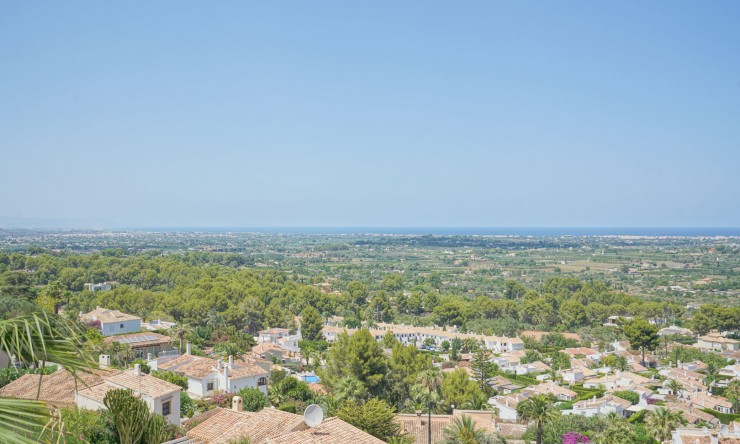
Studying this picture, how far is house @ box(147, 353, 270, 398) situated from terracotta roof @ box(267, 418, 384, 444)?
14.9 m

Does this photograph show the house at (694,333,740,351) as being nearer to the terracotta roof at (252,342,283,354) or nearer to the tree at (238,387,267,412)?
the terracotta roof at (252,342,283,354)

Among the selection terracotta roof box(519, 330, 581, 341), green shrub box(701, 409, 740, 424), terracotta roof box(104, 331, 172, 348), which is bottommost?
terracotta roof box(519, 330, 581, 341)

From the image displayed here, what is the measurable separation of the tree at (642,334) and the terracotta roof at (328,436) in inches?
1872

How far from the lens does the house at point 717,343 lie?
61.7 m

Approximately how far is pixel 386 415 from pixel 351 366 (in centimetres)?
952

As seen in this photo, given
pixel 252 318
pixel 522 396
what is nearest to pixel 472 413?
pixel 522 396

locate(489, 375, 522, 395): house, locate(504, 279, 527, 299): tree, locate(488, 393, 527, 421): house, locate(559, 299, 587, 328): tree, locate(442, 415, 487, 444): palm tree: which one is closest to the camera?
locate(442, 415, 487, 444): palm tree

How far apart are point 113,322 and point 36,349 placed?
4229 cm

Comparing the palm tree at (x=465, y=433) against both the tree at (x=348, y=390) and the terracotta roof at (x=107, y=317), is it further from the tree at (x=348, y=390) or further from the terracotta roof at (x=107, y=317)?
the terracotta roof at (x=107, y=317)

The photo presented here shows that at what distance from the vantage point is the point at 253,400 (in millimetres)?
26875

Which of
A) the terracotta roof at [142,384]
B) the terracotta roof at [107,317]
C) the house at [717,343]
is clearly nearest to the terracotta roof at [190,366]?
the terracotta roof at [142,384]

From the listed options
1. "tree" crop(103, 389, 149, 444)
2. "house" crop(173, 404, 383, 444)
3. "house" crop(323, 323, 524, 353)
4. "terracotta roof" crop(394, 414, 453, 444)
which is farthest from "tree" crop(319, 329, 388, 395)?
"house" crop(323, 323, 524, 353)

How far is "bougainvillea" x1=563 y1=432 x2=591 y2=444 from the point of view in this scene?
2611 centimetres

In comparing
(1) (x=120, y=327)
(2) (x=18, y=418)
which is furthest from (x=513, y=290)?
(2) (x=18, y=418)
